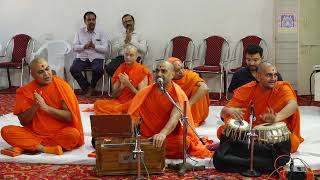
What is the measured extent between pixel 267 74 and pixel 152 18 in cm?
522

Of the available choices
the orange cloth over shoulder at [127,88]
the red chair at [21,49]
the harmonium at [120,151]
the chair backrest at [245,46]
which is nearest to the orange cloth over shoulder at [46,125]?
the harmonium at [120,151]

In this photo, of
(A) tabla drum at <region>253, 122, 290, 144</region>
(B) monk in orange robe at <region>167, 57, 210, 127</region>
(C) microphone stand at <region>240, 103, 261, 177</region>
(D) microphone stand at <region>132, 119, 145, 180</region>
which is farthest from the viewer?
(B) monk in orange robe at <region>167, 57, 210, 127</region>

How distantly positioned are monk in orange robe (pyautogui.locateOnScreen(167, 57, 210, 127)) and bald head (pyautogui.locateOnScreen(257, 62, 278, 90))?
1602mm

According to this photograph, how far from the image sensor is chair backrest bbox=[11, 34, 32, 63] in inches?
391

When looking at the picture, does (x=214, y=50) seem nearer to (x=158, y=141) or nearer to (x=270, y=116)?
(x=270, y=116)

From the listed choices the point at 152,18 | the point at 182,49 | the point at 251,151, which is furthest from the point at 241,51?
the point at 251,151

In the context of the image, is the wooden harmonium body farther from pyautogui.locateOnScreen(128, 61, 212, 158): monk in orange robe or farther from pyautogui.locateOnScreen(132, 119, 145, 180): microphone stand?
pyautogui.locateOnScreen(128, 61, 212, 158): monk in orange robe

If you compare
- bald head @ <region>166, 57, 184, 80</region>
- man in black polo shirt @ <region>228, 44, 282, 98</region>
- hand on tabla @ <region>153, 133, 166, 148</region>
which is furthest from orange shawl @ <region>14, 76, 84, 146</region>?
man in black polo shirt @ <region>228, 44, 282, 98</region>

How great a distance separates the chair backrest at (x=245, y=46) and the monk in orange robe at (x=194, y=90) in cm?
272

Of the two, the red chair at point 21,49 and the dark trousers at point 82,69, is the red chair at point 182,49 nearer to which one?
the dark trousers at point 82,69

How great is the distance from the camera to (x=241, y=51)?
9203mm

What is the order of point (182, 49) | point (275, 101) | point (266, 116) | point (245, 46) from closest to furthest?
point (266, 116)
point (275, 101)
point (245, 46)
point (182, 49)

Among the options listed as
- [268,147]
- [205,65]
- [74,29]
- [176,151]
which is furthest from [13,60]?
[268,147]

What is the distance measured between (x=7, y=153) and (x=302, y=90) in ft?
18.4
